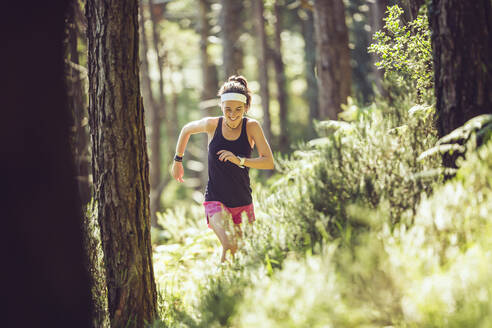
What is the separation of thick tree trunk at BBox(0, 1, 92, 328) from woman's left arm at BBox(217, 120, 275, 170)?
5.60 feet

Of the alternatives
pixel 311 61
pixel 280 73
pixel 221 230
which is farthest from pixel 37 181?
pixel 311 61

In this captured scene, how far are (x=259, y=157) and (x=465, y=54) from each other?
2.46 metres

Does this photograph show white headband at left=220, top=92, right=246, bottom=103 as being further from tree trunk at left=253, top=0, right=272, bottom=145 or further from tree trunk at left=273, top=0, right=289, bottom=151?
tree trunk at left=273, top=0, right=289, bottom=151

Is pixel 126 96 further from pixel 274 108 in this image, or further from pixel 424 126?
pixel 274 108

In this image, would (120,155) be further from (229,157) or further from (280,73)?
(280,73)

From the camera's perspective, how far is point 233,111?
506 cm

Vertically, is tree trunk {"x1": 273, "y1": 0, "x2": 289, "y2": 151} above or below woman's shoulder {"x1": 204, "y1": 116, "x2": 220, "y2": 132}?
above

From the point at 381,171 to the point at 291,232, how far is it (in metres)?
1.07

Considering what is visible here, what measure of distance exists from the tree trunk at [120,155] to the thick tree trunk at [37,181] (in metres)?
0.28

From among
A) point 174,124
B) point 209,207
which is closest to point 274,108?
point 174,124

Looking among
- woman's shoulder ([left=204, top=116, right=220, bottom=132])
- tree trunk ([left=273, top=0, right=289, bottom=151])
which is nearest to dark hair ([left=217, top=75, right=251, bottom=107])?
woman's shoulder ([left=204, top=116, right=220, bottom=132])

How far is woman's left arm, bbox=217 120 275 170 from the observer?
16.0 ft

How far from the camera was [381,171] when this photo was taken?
404cm

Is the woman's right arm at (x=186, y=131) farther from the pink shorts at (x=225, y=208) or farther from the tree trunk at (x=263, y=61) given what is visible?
the tree trunk at (x=263, y=61)
